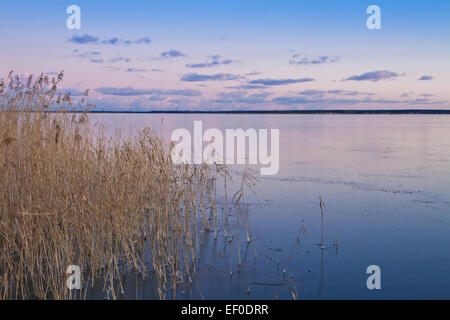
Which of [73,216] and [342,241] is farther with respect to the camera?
[342,241]

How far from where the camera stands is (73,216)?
591cm

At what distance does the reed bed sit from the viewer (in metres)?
4.78

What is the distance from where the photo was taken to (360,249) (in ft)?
20.7

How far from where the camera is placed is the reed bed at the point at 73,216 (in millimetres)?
4777
